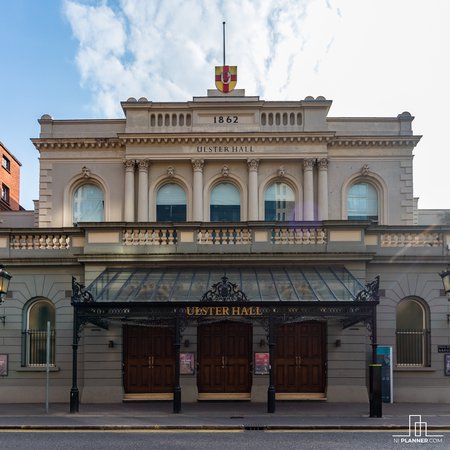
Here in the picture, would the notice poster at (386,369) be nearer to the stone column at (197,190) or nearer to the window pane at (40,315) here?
the stone column at (197,190)

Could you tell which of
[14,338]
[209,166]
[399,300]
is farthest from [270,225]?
[14,338]

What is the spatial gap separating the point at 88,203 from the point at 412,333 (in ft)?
50.5

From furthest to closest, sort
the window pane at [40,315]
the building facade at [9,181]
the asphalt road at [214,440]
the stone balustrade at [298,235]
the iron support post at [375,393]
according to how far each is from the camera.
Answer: the building facade at [9,181], the window pane at [40,315], the stone balustrade at [298,235], the iron support post at [375,393], the asphalt road at [214,440]

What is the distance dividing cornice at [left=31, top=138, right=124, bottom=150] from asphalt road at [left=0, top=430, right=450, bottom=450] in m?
14.8

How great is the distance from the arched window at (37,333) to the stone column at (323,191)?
1242 centimetres

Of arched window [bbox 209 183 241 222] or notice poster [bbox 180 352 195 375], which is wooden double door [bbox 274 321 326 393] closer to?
notice poster [bbox 180 352 195 375]

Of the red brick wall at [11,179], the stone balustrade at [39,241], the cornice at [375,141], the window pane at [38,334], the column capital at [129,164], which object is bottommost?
the window pane at [38,334]

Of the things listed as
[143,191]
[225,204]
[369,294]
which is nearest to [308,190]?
[225,204]

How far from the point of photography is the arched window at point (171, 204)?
25831mm

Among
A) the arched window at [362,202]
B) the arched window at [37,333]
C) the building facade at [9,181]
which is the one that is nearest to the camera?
the arched window at [37,333]

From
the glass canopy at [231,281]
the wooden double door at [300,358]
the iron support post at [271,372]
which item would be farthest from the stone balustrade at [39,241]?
the wooden double door at [300,358]

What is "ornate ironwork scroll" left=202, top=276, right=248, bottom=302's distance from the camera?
1667cm

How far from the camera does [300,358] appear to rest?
19.7 meters

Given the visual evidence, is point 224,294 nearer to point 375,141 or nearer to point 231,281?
point 231,281
